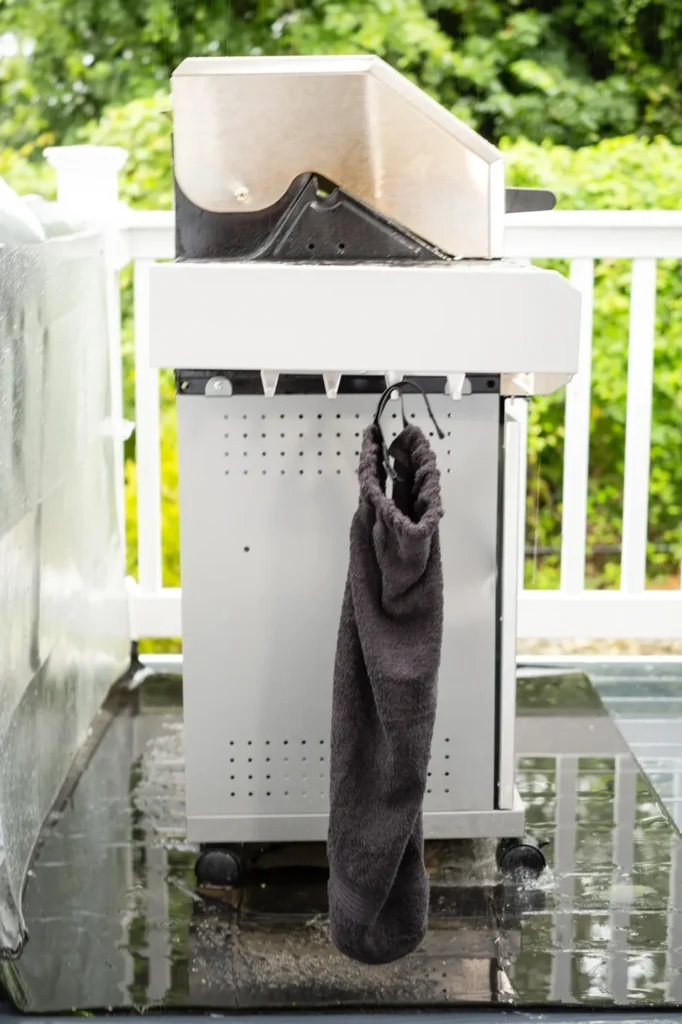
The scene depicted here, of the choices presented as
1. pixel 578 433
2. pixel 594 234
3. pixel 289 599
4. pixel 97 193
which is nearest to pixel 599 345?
pixel 578 433

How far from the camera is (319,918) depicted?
1688mm

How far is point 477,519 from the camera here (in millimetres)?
1680

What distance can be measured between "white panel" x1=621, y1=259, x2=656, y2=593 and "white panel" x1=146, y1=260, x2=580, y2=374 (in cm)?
125

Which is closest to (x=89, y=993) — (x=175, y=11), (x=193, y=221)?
(x=193, y=221)

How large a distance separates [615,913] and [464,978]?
28 centimetres

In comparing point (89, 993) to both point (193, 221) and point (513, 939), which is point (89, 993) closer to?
point (513, 939)

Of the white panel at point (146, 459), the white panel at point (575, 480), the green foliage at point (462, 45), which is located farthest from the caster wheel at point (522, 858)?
the green foliage at point (462, 45)

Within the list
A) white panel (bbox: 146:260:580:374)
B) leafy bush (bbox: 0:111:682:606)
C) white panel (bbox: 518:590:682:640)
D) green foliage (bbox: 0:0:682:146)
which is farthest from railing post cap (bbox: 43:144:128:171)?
green foliage (bbox: 0:0:682:146)

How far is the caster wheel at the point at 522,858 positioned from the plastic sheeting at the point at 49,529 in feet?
2.33

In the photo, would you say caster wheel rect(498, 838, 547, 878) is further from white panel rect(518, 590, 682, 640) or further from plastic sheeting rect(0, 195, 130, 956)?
white panel rect(518, 590, 682, 640)

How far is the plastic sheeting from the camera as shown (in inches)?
64.6

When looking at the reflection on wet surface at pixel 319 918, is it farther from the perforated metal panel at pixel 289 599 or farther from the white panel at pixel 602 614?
the white panel at pixel 602 614

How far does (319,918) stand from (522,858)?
329mm

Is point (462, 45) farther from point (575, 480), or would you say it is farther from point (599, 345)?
point (575, 480)
